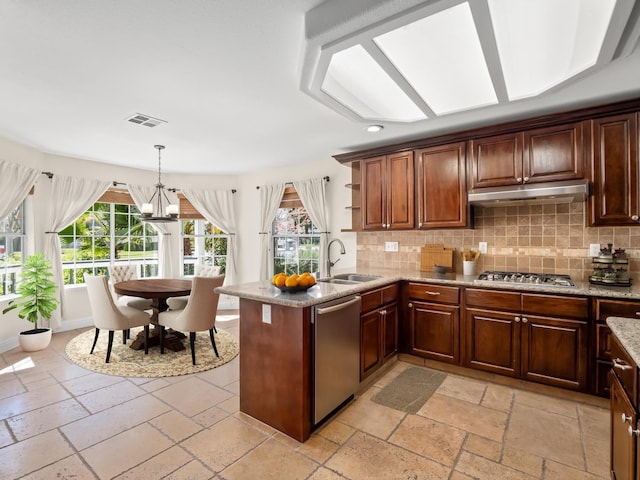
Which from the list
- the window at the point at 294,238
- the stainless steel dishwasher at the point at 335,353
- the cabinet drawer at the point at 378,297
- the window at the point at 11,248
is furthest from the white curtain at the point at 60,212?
the cabinet drawer at the point at 378,297

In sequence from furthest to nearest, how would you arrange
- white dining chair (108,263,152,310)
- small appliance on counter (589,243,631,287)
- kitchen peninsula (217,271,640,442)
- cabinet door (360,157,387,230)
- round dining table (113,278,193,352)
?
1. white dining chair (108,263,152,310)
2. cabinet door (360,157,387,230)
3. round dining table (113,278,193,352)
4. small appliance on counter (589,243,631,287)
5. kitchen peninsula (217,271,640,442)

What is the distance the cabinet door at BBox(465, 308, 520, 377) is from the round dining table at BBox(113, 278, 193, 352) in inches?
116

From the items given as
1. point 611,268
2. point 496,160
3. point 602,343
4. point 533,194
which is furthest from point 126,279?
point 611,268

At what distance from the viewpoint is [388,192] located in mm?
3818

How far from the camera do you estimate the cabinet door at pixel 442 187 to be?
→ 11.0 ft

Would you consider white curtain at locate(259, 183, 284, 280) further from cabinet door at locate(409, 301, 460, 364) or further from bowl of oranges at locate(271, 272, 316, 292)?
bowl of oranges at locate(271, 272, 316, 292)

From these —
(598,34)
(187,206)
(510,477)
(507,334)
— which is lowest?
(510,477)

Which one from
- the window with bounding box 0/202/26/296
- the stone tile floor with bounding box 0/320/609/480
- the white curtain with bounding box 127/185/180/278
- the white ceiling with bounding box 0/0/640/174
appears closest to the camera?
the white ceiling with bounding box 0/0/640/174

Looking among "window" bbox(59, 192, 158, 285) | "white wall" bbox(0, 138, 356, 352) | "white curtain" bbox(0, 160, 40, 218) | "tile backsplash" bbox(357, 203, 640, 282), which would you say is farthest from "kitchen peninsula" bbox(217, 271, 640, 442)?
"window" bbox(59, 192, 158, 285)

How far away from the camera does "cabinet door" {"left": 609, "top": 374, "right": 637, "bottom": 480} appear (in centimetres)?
120

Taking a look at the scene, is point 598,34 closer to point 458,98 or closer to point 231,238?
point 458,98

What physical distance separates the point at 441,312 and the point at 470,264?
67cm

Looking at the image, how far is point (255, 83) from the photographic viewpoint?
2.44 metres

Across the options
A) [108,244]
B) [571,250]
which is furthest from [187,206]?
[571,250]
